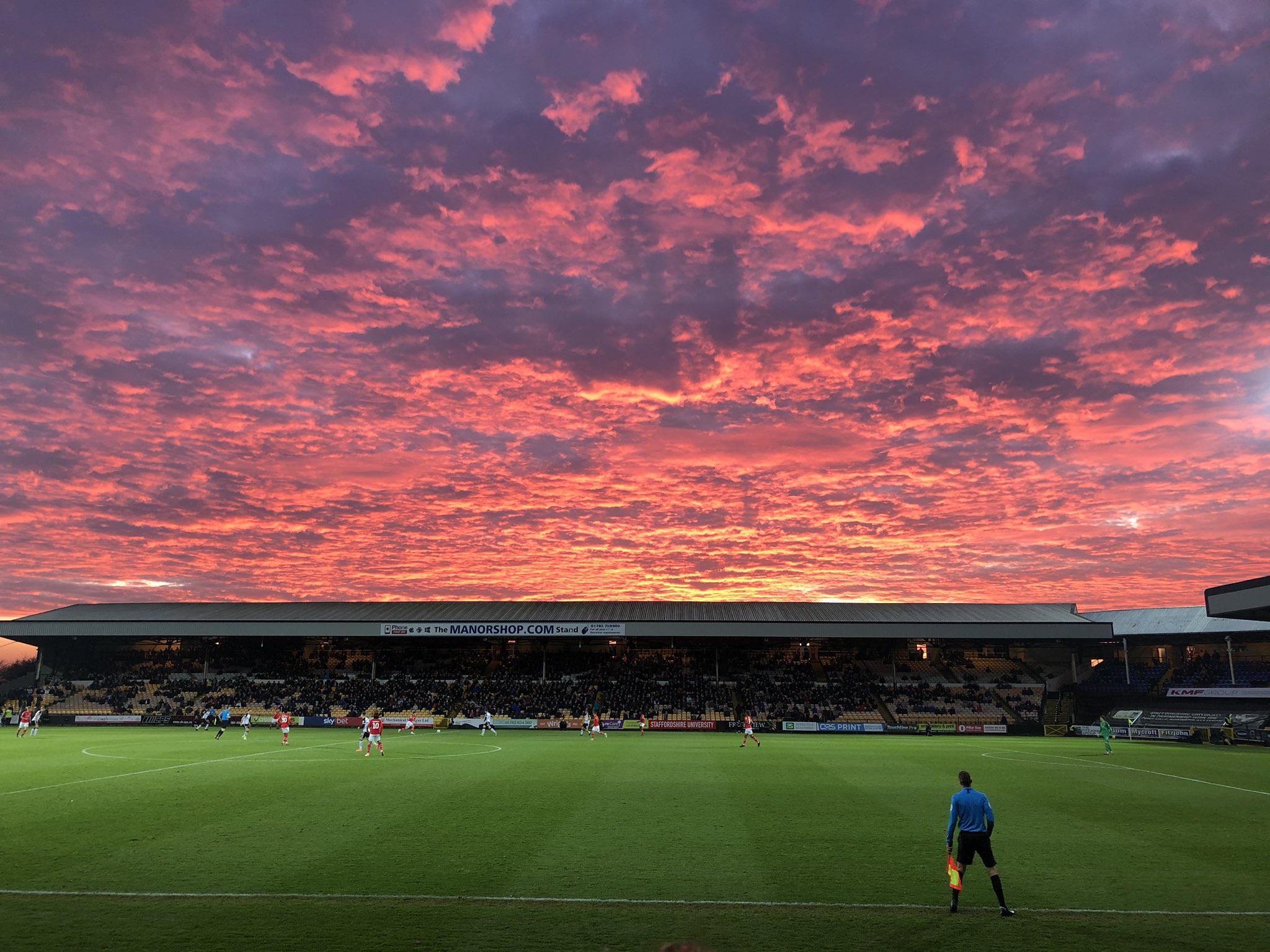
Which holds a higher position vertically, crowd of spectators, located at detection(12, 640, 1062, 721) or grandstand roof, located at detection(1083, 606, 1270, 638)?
grandstand roof, located at detection(1083, 606, 1270, 638)

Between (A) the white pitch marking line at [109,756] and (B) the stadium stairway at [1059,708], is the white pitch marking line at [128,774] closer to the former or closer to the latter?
(A) the white pitch marking line at [109,756]

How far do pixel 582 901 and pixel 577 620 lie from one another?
65.1 metres

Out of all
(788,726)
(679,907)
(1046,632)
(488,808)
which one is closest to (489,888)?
(679,907)

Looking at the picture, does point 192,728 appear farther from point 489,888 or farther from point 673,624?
point 489,888

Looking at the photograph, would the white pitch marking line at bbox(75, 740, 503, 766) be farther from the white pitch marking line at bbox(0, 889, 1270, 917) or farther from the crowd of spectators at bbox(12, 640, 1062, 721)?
the crowd of spectators at bbox(12, 640, 1062, 721)

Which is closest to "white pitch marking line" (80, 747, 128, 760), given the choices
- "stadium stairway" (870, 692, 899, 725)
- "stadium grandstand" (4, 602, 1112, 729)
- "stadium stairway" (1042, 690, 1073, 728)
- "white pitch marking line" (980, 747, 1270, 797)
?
"stadium grandstand" (4, 602, 1112, 729)

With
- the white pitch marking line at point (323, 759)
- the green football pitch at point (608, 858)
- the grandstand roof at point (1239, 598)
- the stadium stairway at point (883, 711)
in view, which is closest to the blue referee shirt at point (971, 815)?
the green football pitch at point (608, 858)

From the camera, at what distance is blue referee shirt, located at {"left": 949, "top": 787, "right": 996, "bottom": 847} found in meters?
12.7

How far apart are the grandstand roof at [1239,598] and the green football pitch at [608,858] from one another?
20.1 m

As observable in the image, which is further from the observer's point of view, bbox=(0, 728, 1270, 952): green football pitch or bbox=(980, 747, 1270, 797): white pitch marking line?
bbox=(980, 747, 1270, 797): white pitch marking line

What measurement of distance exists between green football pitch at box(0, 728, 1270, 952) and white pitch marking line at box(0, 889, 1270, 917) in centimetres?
7

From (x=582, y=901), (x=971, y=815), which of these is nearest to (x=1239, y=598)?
(x=971, y=815)

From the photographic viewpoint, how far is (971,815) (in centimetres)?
1271

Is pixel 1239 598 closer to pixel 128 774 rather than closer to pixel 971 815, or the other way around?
pixel 971 815
